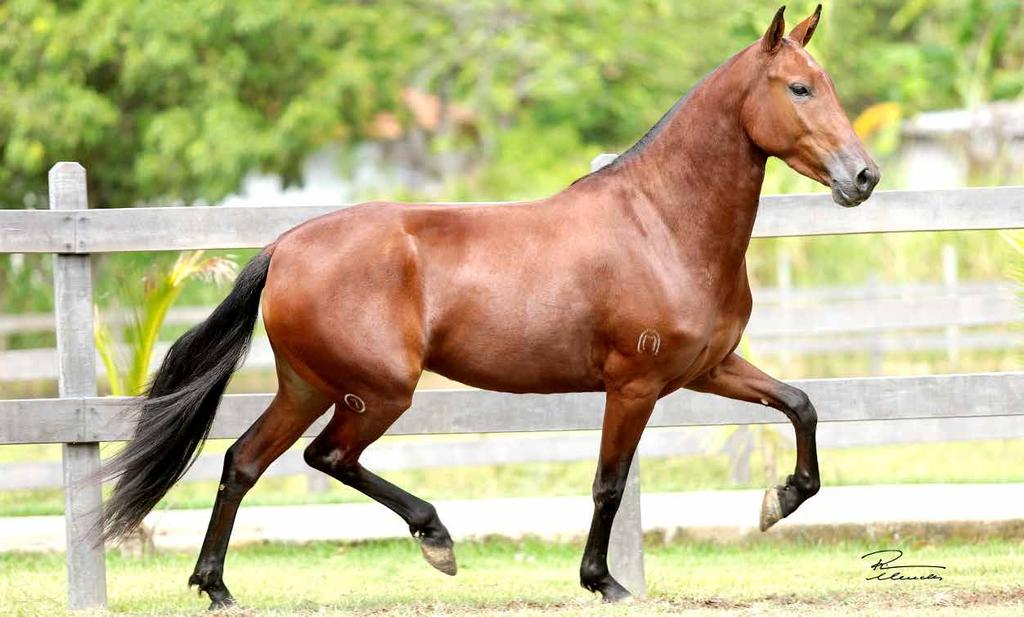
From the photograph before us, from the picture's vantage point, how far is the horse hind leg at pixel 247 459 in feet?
16.6

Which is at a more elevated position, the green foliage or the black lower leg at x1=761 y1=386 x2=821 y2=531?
the black lower leg at x1=761 y1=386 x2=821 y2=531

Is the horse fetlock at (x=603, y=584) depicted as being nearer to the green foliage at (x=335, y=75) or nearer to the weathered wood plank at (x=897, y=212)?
the weathered wood plank at (x=897, y=212)

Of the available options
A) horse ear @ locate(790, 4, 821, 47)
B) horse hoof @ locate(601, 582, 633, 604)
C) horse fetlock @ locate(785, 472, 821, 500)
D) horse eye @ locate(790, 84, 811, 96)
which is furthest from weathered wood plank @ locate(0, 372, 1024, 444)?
horse ear @ locate(790, 4, 821, 47)

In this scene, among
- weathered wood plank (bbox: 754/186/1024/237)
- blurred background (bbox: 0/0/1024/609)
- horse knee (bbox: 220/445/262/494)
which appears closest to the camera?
horse knee (bbox: 220/445/262/494)

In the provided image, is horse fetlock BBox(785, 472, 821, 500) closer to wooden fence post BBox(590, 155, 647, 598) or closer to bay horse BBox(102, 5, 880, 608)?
bay horse BBox(102, 5, 880, 608)

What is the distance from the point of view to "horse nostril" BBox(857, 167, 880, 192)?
15.1 ft

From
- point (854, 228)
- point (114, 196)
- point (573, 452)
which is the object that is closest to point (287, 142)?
point (114, 196)

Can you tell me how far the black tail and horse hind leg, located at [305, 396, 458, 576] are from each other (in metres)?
0.44

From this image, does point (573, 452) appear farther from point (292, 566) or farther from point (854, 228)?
point (854, 228)

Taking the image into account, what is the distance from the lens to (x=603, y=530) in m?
4.98

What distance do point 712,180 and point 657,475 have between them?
183 inches

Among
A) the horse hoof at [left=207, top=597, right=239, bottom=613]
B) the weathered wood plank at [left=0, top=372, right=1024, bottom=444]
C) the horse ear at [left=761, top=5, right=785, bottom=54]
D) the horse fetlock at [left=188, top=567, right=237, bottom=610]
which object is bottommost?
the horse hoof at [left=207, top=597, right=239, bottom=613]

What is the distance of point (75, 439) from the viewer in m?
5.23

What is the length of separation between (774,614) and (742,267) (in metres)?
1.26
